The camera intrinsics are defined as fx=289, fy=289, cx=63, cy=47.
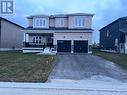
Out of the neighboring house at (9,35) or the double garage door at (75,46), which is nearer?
the double garage door at (75,46)

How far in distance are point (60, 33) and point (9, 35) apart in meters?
15.2

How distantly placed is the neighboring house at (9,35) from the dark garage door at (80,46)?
16.3 metres

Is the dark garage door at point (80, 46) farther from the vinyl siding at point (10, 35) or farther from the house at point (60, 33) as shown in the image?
the vinyl siding at point (10, 35)

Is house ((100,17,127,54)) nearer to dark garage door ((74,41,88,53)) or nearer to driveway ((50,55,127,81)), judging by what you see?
dark garage door ((74,41,88,53))

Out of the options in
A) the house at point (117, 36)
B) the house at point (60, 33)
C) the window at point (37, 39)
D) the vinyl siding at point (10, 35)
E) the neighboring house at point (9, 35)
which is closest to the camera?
the house at point (60, 33)

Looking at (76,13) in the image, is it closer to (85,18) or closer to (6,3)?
(85,18)

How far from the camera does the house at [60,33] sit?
1921 inches

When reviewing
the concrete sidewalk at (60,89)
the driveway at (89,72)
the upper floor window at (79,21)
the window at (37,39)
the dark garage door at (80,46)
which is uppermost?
the upper floor window at (79,21)

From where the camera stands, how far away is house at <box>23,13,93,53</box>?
4878cm

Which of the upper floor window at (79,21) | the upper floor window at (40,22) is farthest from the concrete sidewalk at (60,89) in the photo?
the upper floor window at (40,22)

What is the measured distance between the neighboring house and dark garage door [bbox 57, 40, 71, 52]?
13.5m

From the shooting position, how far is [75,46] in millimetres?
48906

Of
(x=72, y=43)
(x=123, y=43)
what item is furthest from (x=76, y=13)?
(x=123, y=43)

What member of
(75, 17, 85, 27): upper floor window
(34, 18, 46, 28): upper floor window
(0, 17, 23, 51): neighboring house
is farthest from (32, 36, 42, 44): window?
(75, 17, 85, 27): upper floor window
